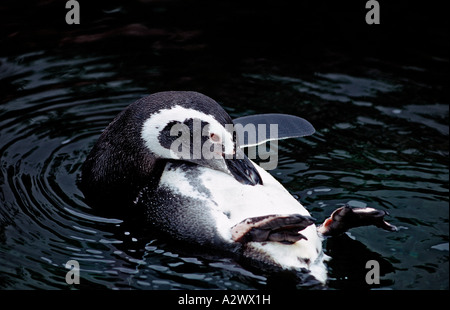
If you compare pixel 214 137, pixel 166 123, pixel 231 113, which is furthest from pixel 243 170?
pixel 231 113

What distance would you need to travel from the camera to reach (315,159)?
4.97 metres

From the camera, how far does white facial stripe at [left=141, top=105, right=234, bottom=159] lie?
4168 mm

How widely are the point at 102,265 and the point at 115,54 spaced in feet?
11.0

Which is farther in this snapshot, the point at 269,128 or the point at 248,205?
the point at 269,128

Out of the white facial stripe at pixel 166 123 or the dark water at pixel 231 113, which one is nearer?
the dark water at pixel 231 113

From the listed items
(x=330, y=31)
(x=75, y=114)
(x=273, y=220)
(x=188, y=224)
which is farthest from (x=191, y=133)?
(x=330, y=31)

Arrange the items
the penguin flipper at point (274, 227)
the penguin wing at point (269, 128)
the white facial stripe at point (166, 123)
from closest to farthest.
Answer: the penguin flipper at point (274, 227) → the white facial stripe at point (166, 123) → the penguin wing at point (269, 128)

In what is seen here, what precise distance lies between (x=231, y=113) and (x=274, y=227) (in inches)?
88.8

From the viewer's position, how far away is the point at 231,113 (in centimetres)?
573

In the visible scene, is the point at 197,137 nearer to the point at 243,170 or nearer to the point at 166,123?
the point at 166,123

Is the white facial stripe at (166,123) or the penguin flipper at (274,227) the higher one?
the white facial stripe at (166,123)

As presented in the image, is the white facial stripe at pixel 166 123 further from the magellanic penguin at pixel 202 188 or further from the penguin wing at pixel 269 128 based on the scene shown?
the penguin wing at pixel 269 128

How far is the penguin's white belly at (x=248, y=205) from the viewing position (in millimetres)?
3697

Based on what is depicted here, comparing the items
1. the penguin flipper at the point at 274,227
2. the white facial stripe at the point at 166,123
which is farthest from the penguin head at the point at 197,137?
the penguin flipper at the point at 274,227
